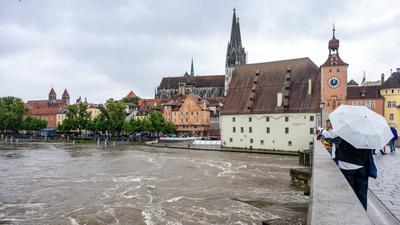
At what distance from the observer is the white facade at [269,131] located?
1892 inches

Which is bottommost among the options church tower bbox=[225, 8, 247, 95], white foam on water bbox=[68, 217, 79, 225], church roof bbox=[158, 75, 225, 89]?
white foam on water bbox=[68, 217, 79, 225]

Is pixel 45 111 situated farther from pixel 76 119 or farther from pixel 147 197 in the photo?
pixel 147 197

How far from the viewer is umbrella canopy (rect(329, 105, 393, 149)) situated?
5756 mm

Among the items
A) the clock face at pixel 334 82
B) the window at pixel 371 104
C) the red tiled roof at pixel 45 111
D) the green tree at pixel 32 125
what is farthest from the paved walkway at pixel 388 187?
the red tiled roof at pixel 45 111

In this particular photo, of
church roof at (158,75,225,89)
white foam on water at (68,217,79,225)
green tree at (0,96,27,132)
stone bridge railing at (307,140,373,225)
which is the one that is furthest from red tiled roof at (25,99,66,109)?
stone bridge railing at (307,140,373,225)

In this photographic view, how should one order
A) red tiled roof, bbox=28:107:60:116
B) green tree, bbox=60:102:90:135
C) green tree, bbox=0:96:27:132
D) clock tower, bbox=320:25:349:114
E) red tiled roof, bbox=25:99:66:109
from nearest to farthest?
clock tower, bbox=320:25:349:114
green tree, bbox=60:102:90:135
green tree, bbox=0:96:27:132
red tiled roof, bbox=28:107:60:116
red tiled roof, bbox=25:99:66:109

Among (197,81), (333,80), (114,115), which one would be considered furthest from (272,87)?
(197,81)

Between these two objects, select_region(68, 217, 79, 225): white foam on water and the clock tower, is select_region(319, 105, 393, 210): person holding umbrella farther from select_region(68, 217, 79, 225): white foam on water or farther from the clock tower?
the clock tower

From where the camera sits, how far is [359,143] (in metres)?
5.75

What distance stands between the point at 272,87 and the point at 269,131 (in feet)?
22.9

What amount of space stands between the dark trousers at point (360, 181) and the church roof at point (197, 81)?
123153mm

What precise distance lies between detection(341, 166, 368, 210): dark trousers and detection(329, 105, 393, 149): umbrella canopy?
0.46m

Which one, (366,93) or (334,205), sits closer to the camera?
(334,205)

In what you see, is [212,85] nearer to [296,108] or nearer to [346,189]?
[296,108]
